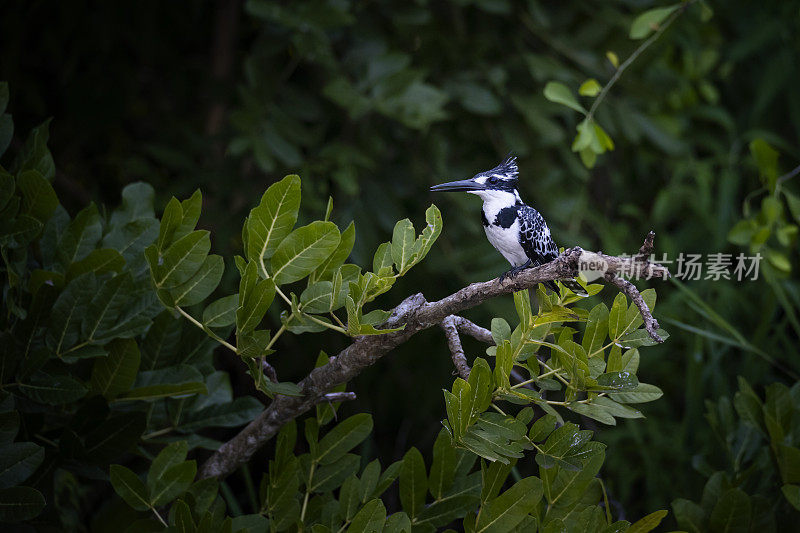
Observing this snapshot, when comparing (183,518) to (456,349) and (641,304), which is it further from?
(641,304)

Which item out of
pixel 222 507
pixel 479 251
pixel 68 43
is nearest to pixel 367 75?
pixel 479 251

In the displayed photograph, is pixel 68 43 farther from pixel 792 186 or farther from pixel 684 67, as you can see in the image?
pixel 792 186

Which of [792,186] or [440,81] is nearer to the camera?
[440,81]

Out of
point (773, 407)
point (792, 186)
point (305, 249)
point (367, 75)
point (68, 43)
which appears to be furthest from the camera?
point (792, 186)

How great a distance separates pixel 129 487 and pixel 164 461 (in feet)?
0.19

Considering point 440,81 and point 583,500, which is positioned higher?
point 440,81

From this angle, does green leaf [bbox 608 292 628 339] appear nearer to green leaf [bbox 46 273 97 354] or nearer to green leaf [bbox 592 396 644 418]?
green leaf [bbox 592 396 644 418]

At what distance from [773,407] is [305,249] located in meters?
0.91

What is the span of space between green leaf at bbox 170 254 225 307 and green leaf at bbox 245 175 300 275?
0.07 metres

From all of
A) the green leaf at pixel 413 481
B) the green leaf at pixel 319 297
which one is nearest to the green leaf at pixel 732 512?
the green leaf at pixel 413 481

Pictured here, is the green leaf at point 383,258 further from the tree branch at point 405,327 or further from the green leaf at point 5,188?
the green leaf at point 5,188

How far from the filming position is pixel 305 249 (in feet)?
3.18

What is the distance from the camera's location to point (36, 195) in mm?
1159

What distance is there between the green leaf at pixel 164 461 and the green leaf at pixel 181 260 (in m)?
0.27
